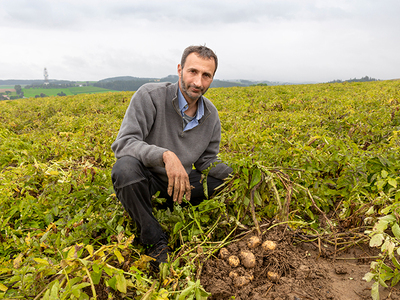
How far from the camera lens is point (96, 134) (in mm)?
4973

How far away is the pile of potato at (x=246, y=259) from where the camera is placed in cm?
161

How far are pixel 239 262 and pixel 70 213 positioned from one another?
1.64 meters

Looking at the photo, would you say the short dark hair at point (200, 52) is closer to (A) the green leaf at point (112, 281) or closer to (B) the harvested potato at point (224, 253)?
(B) the harvested potato at point (224, 253)

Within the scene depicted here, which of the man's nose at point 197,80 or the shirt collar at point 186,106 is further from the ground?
the man's nose at point 197,80

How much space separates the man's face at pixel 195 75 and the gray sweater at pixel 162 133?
129mm

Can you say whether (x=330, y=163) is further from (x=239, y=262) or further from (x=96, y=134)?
(x=96, y=134)

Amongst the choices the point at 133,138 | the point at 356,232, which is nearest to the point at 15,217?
the point at 133,138

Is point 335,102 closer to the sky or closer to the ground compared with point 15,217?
closer to the sky

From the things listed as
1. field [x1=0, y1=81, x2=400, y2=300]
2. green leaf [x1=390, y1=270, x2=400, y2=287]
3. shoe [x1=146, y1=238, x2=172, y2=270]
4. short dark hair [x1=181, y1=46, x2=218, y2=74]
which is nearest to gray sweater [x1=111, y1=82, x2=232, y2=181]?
short dark hair [x1=181, y1=46, x2=218, y2=74]

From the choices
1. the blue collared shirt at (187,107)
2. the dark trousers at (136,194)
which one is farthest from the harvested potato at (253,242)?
the blue collared shirt at (187,107)

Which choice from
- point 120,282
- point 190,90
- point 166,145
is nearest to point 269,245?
point 120,282

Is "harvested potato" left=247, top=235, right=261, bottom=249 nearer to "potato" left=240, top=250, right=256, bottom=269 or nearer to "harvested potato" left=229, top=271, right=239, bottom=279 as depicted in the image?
"potato" left=240, top=250, right=256, bottom=269

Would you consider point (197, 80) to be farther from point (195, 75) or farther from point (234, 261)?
point (234, 261)

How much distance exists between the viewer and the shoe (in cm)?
186
